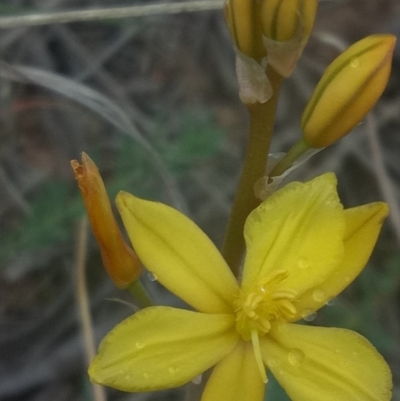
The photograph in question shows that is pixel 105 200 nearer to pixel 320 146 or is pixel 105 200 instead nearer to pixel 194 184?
pixel 320 146

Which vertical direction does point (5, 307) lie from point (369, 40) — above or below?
below

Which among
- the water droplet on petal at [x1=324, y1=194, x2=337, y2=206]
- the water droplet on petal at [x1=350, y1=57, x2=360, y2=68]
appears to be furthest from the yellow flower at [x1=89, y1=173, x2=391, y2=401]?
the water droplet on petal at [x1=350, y1=57, x2=360, y2=68]

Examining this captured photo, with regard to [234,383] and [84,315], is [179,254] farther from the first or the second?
[84,315]

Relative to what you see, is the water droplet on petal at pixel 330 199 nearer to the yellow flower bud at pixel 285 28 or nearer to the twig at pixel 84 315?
the yellow flower bud at pixel 285 28

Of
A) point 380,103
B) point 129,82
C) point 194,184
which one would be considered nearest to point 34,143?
point 129,82

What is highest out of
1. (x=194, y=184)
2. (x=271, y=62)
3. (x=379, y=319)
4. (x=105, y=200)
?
(x=271, y=62)
